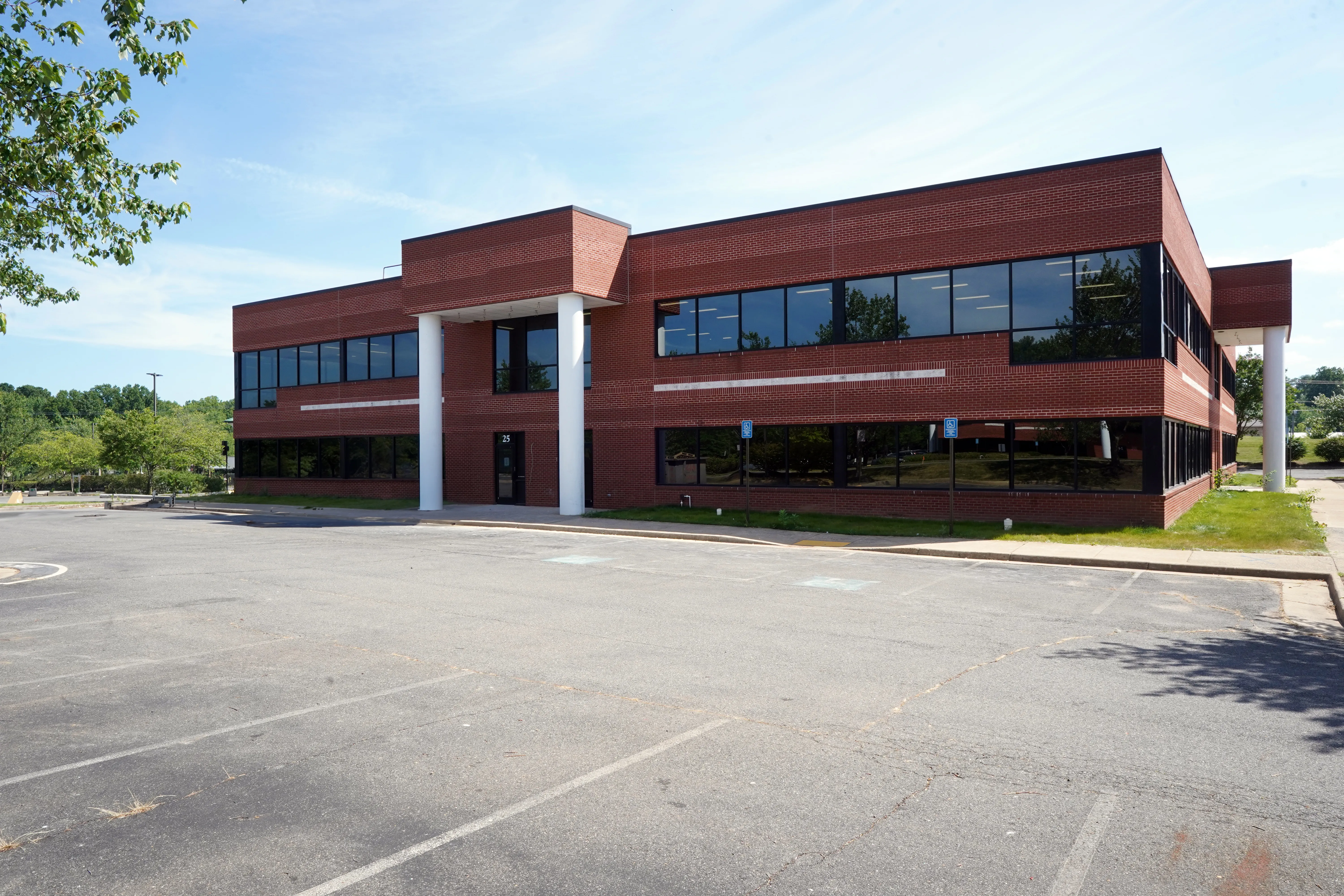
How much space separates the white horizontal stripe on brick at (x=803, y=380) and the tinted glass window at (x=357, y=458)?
604 inches

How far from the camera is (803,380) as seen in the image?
25.5 m

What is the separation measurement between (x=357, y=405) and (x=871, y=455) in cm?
Answer: 2282

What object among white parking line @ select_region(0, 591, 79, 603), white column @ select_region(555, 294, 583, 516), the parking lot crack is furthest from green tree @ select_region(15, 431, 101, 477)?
the parking lot crack

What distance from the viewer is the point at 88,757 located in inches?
237

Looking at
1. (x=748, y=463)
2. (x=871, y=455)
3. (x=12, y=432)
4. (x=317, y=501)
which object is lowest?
(x=317, y=501)

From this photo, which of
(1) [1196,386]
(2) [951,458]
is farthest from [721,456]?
(1) [1196,386]

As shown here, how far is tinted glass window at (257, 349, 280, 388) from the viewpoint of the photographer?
134ft

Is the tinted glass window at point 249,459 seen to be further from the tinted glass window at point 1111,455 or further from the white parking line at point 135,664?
the tinted glass window at point 1111,455

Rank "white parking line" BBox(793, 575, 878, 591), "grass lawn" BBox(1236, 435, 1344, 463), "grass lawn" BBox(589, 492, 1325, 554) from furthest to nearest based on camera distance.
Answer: "grass lawn" BBox(1236, 435, 1344, 463)
"grass lawn" BBox(589, 492, 1325, 554)
"white parking line" BBox(793, 575, 878, 591)

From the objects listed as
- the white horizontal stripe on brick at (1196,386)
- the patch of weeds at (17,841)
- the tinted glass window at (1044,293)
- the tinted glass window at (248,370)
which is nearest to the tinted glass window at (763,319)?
the tinted glass window at (1044,293)

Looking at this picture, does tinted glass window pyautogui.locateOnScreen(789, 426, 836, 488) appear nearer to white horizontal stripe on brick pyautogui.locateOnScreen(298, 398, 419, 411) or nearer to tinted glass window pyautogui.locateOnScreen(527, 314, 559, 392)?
tinted glass window pyautogui.locateOnScreen(527, 314, 559, 392)

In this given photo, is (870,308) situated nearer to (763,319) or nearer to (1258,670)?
(763,319)

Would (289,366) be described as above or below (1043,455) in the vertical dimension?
above

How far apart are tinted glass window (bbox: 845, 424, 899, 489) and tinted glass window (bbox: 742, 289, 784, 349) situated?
7.32 ft
